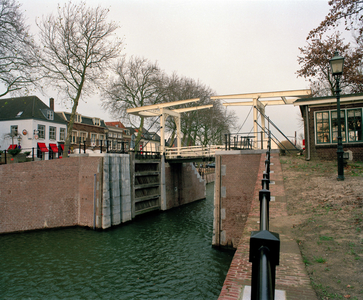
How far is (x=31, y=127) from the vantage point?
2867 cm

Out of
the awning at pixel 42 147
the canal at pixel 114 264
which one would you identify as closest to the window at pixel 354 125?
the canal at pixel 114 264

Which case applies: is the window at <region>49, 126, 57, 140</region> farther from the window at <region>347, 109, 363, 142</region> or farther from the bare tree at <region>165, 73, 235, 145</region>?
the window at <region>347, 109, 363, 142</region>

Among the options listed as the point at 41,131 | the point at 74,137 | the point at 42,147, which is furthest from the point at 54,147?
the point at 74,137

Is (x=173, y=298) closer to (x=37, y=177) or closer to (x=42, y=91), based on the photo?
(x=37, y=177)

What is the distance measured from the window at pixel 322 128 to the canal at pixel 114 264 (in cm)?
686

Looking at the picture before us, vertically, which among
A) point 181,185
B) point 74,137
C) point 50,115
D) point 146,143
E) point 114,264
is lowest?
point 114,264

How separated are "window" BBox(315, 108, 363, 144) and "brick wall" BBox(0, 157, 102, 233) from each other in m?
11.6

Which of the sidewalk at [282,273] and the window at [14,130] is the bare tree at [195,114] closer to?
the window at [14,130]

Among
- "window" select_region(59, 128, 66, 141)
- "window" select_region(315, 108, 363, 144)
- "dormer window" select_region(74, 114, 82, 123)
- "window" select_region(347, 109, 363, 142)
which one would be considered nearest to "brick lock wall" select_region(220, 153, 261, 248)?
"window" select_region(315, 108, 363, 144)

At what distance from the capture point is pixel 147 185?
61.8ft

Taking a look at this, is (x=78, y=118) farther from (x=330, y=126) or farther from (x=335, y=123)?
(x=335, y=123)

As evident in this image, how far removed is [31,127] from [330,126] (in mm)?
28582

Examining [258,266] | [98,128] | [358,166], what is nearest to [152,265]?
[358,166]

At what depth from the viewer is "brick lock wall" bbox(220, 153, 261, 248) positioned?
11125mm
